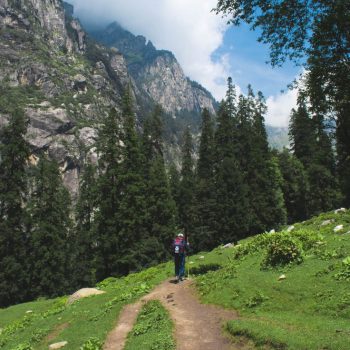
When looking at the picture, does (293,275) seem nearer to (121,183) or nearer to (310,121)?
(310,121)

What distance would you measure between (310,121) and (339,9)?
11128mm

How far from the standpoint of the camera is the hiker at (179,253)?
2475 centimetres

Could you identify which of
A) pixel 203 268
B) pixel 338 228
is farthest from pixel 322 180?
pixel 203 268

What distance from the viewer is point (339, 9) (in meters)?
13.2

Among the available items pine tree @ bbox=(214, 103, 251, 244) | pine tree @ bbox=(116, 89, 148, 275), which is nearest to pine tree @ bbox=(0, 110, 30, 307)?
pine tree @ bbox=(116, 89, 148, 275)

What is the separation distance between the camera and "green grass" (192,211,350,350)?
12.8 meters

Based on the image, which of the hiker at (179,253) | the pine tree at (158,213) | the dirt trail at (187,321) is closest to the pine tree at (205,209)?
the pine tree at (158,213)

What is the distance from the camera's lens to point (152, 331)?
16391 millimetres

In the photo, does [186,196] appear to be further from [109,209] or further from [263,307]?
[263,307]

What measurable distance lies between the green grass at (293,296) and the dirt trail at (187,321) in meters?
0.60

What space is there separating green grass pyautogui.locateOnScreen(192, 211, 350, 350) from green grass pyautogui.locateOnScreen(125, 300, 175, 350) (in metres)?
2.32

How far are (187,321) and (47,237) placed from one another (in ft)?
117

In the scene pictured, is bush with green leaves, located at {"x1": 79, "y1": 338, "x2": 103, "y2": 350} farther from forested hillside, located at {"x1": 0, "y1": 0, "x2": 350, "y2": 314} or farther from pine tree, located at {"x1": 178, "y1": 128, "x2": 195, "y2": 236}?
pine tree, located at {"x1": 178, "y1": 128, "x2": 195, "y2": 236}

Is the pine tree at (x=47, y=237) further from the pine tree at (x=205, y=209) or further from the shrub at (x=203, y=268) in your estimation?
the shrub at (x=203, y=268)
